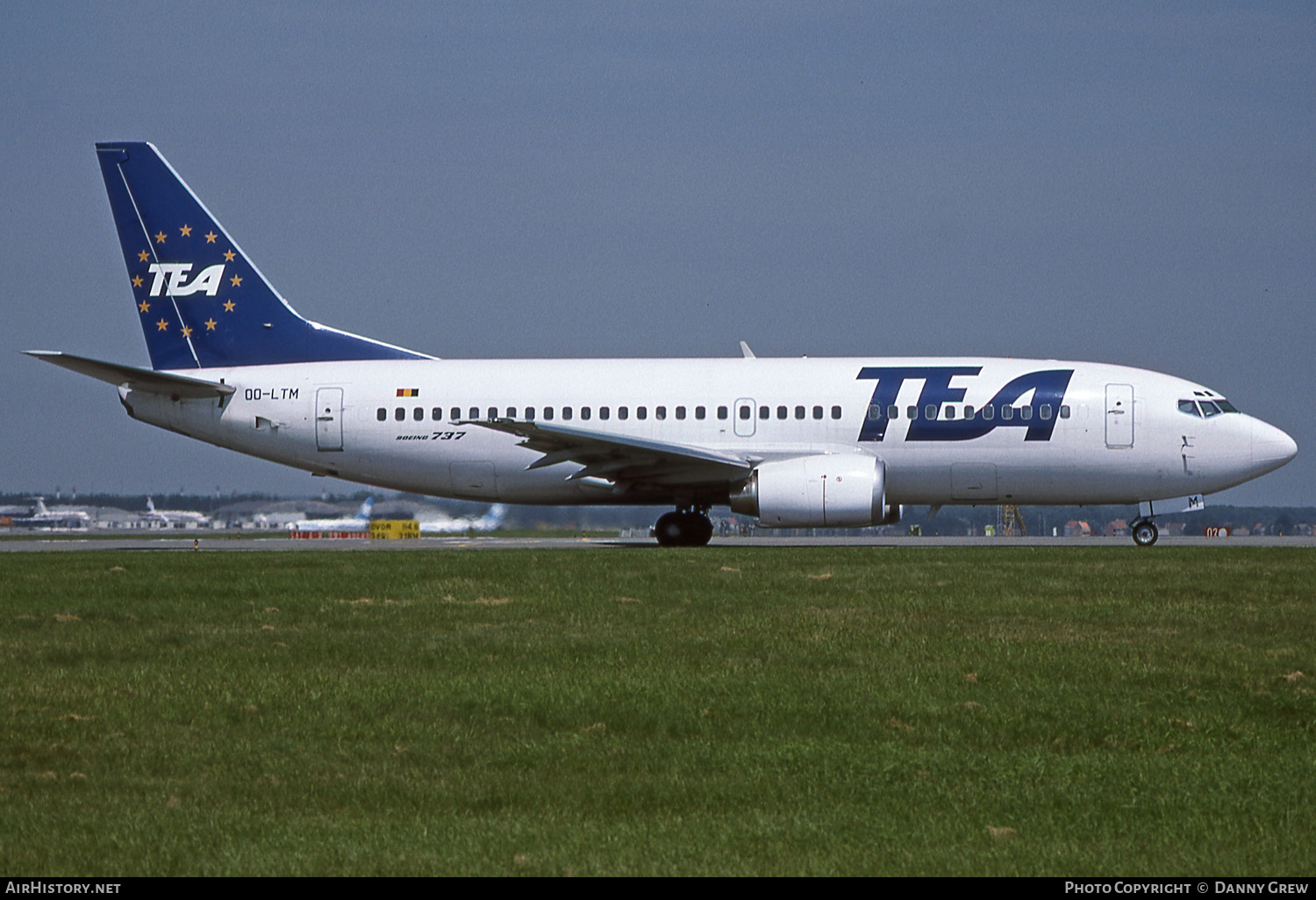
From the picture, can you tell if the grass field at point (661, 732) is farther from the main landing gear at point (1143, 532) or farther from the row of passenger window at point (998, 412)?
the main landing gear at point (1143, 532)

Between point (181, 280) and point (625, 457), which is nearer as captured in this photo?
point (625, 457)

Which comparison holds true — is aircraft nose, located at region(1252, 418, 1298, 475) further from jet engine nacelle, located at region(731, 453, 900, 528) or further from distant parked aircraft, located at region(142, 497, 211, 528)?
distant parked aircraft, located at region(142, 497, 211, 528)

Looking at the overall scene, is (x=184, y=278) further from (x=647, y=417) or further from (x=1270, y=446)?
(x=1270, y=446)

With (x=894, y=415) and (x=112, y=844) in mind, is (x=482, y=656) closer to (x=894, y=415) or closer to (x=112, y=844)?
(x=112, y=844)

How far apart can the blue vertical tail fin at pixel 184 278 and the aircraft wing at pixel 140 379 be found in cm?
121

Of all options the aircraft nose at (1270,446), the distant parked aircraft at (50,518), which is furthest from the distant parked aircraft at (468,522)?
the distant parked aircraft at (50,518)

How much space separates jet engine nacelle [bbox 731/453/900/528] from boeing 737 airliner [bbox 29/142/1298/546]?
38 mm

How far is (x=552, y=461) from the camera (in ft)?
92.4

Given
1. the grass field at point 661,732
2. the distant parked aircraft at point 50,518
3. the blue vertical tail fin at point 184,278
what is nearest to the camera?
the grass field at point 661,732

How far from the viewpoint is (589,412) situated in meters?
29.6

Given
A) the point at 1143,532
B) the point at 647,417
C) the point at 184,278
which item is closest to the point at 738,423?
the point at 647,417

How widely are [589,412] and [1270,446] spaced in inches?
548

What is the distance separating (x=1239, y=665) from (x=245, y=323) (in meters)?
25.1

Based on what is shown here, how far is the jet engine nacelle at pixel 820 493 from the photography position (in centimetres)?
2652
